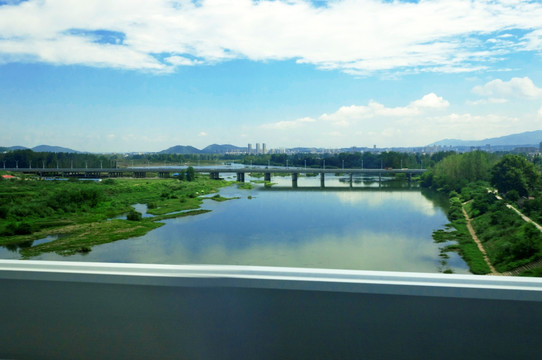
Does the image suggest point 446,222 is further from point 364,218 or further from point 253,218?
point 253,218

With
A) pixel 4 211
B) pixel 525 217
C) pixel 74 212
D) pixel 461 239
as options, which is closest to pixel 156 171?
pixel 74 212

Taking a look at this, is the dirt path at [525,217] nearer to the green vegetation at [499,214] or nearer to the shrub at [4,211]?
the green vegetation at [499,214]

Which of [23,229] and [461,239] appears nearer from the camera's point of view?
[23,229]

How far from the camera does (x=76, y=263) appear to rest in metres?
0.79

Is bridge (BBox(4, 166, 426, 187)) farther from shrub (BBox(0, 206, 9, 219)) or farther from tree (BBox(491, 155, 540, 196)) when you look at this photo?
tree (BBox(491, 155, 540, 196))

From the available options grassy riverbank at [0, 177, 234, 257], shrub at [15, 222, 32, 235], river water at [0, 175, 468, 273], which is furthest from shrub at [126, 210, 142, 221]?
shrub at [15, 222, 32, 235]

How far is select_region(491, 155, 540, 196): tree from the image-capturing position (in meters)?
9.20

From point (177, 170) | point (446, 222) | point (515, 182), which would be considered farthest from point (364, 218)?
point (177, 170)

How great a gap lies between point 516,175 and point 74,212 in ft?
36.1

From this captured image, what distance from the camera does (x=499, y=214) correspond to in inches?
357

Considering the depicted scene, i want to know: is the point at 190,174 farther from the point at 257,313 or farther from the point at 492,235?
the point at 257,313

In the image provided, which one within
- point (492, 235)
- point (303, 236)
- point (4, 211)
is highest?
point (4, 211)

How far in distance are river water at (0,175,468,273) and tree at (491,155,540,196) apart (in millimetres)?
1876

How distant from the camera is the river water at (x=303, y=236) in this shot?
7.63m
